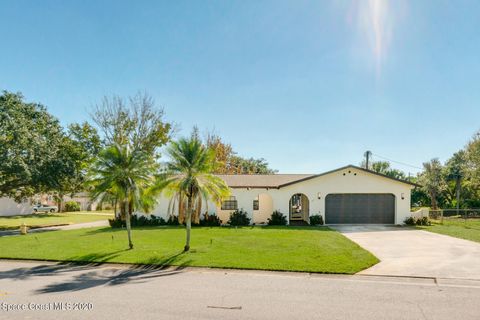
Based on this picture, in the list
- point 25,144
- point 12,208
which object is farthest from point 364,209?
point 12,208

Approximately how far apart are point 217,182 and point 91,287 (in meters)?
7.02

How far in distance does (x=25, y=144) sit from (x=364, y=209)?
28.7m

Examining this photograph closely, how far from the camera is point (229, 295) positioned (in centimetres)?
879

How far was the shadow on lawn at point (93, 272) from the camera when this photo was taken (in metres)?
10.1

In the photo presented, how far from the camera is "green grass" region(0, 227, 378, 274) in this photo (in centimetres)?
1223

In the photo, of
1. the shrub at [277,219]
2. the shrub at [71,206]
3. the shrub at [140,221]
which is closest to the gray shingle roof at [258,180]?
the shrub at [277,219]

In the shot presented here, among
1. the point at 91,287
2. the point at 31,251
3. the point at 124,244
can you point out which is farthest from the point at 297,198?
the point at 91,287

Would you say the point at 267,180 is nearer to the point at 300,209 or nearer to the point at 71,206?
the point at 300,209

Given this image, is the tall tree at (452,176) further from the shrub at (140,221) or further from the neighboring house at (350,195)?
the shrub at (140,221)

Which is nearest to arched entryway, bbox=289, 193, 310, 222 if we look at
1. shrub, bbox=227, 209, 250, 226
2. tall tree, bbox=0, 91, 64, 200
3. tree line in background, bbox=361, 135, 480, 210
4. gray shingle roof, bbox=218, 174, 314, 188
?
gray shingle roof, bbox=218, 174, 314, 188

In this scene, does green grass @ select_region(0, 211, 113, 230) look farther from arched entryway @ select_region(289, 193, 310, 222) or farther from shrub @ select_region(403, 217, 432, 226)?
shrub @ select_region(403, 217, 432, 226)

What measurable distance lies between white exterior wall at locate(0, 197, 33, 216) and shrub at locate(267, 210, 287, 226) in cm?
3893

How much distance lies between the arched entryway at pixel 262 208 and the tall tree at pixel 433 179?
27.6 metres

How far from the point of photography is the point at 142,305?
312 inches
